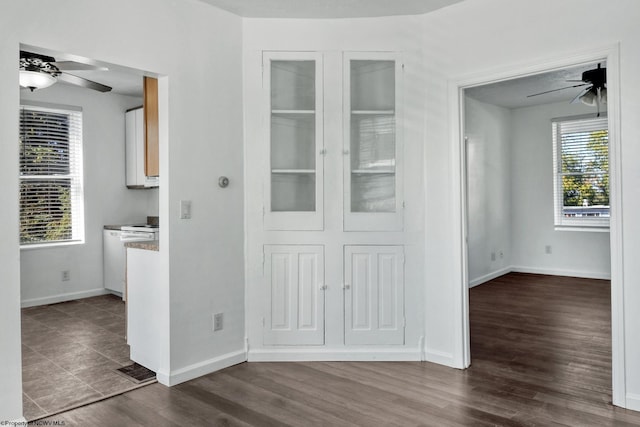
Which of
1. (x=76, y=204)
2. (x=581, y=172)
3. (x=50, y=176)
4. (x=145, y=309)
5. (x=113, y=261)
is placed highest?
(x=581, y=172)

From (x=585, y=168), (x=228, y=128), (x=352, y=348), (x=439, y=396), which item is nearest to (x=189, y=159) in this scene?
(x=228, y=128)

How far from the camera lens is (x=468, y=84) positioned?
10.7 feet

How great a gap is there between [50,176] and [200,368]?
3585mm

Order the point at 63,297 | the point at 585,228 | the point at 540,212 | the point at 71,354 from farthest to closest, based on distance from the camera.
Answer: the point at 540,212 < the point at 585,228 < the point at 63,297 < the point at 71,354

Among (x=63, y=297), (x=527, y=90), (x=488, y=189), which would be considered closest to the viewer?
(x=63, y=297)

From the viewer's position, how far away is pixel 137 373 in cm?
325

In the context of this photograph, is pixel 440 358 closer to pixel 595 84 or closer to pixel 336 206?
pixel 336 206

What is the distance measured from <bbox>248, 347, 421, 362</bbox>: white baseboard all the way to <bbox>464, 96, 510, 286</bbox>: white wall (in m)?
3.28

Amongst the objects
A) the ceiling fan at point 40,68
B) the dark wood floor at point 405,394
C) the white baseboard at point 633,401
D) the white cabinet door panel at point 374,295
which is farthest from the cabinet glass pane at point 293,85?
the white baseboard at point 633,401

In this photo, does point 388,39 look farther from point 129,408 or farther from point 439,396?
point 129,408

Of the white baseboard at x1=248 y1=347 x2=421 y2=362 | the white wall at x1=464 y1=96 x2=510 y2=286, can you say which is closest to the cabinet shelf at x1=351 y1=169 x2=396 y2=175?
the white baseboard at x1=248 y1=347 x2=421 y2=362

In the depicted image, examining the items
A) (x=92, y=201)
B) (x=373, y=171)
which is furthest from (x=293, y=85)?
(x=92, y=201)

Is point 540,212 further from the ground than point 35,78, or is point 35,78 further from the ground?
point 35,78

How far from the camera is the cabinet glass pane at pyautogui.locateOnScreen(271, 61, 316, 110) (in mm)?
3531
